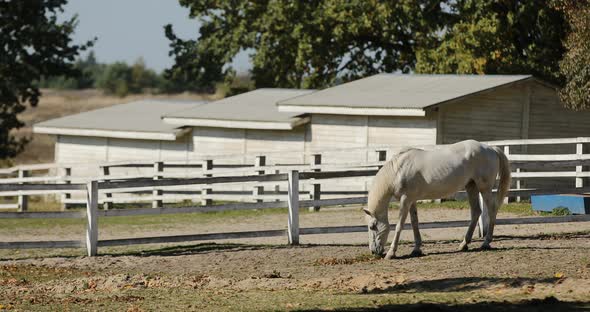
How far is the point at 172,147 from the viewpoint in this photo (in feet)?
118

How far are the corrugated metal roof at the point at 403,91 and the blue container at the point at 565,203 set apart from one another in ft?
20.2

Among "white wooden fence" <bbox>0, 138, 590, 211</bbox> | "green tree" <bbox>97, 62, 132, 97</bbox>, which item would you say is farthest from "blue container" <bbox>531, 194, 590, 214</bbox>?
"green tree" <bbox>97, 62, 132, 97</bbox>

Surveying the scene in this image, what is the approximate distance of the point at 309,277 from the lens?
48.2 ft

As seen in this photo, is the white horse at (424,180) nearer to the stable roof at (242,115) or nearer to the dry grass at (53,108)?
the stable roof at (242,115)

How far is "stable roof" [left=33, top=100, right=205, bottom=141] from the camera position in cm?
3538

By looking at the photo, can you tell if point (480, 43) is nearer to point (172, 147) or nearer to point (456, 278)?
point (172, 147)

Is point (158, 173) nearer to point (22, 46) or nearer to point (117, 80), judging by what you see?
point (22, 46)

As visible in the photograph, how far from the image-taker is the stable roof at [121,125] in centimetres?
3538

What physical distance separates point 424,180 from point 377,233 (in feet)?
3.15

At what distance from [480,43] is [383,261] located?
2100 cm

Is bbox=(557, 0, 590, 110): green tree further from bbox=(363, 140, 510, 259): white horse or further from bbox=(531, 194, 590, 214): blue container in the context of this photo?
bbox=(363, 140, 510, 259): white horse

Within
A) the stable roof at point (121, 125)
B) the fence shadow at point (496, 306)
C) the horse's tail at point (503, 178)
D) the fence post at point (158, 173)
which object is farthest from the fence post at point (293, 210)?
the stable roof at point (121, 125)

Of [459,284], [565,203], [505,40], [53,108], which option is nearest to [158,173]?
[565,203]

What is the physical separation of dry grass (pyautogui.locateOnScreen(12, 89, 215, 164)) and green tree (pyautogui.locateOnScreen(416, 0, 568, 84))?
122ft
